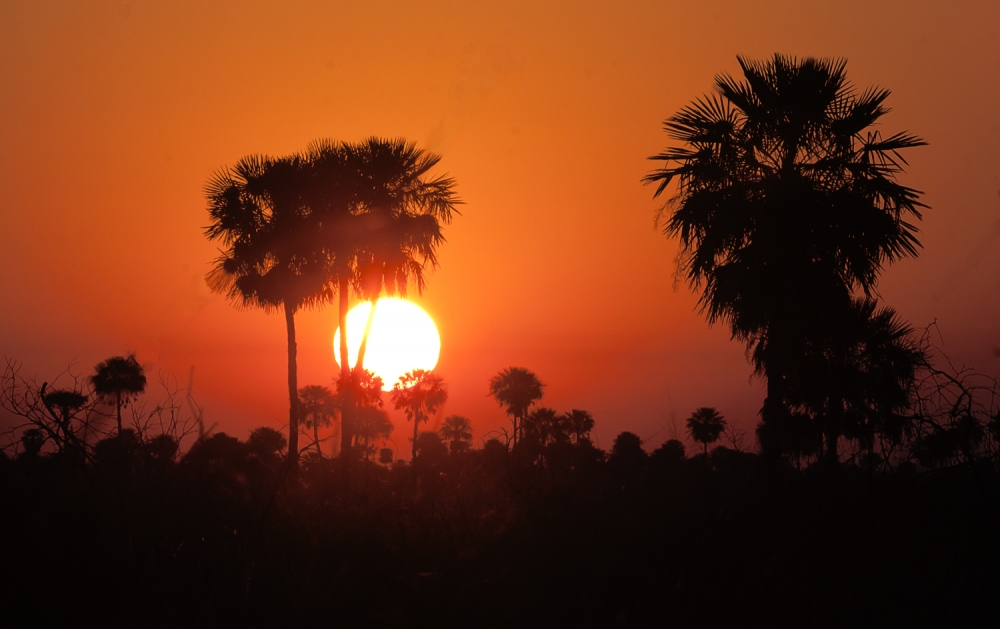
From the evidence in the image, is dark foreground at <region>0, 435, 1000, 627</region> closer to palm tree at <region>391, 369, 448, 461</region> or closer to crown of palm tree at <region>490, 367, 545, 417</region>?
palm tree at <region>391, 369, 448, 461</region>

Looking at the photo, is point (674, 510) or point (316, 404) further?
point (316, 404)

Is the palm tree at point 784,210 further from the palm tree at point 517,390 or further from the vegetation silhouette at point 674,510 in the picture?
the palm tree at point 517,390

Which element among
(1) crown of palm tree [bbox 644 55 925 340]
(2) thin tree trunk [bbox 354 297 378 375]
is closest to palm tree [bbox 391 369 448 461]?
(2) thin tree trunk [bbox 354 297 378 375]

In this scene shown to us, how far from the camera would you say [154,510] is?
11.3 m

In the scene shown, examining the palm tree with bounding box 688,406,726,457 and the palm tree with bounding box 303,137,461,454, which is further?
the palm tree with bounding box 688,406,726,457

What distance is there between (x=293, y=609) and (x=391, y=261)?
14461 mm

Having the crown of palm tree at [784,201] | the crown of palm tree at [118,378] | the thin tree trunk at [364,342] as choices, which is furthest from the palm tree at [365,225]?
the crown of palm tree at [118,378]

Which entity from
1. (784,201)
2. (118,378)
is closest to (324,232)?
(784,201)

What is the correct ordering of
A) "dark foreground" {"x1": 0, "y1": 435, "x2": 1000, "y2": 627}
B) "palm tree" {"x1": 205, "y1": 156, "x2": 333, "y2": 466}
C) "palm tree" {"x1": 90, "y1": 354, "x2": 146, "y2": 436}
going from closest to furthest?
1. "dark foreground" {"x1": 0, "y1": 435, "x2": 1000, "y2": 627}
2. "palm tree" {"x1": 205, "y1": 156, "x2": 333, "y2": 466}
3. "palm tree" {"x1": 90, "y1": 354, "x2": 146, "y2": 436}

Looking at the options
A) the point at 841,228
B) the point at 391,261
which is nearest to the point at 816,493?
the point at 841,228

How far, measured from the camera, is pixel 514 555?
1159 cm

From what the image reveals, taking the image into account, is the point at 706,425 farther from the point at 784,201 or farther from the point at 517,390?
the point at 784,201

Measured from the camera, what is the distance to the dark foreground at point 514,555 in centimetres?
880

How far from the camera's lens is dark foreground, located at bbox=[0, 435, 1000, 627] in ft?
28.9
